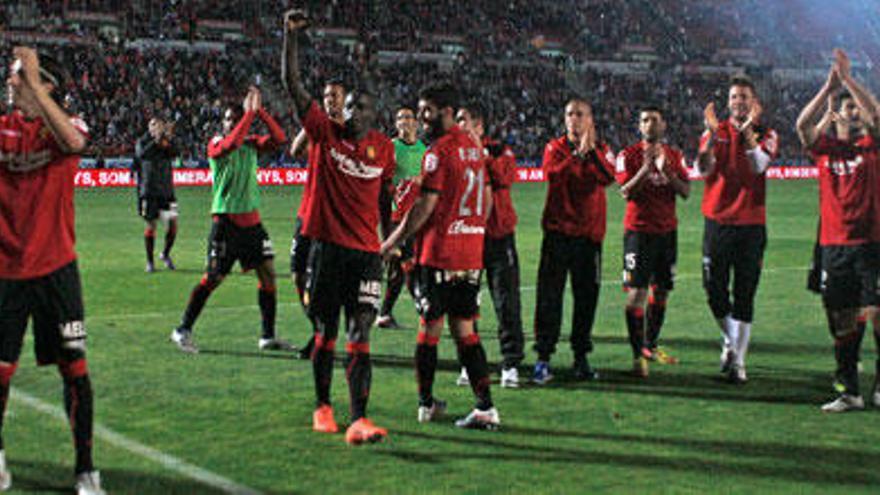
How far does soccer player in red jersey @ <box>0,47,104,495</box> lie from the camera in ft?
17.9

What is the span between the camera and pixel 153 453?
21.4 ft

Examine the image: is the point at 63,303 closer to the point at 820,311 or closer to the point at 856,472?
the point at 856,472

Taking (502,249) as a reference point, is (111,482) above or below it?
below

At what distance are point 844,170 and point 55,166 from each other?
5.53 meters

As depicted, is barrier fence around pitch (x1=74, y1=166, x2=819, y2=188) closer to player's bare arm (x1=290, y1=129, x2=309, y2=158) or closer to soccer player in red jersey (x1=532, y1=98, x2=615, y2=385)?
soccer player in red jersey (x1=532, y1=98, x2=615, y2=385)

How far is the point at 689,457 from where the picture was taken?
656 centimetres

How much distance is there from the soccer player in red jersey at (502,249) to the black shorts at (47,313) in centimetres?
360

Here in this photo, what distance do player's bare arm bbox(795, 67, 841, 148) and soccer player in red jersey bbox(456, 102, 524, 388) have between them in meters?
2.23

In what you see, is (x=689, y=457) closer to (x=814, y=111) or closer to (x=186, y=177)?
(x=814, y=111)

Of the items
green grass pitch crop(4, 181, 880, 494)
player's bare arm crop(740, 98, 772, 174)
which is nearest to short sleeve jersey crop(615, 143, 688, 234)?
player's bare arm crop(740, 98, 772, 174)

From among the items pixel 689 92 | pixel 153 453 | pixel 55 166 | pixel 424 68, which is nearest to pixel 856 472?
pixel 153 453

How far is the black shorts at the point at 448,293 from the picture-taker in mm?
7180

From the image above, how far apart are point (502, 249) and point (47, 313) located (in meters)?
4.37

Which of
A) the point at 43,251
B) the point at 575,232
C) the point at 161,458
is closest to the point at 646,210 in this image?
the point at 575,232
